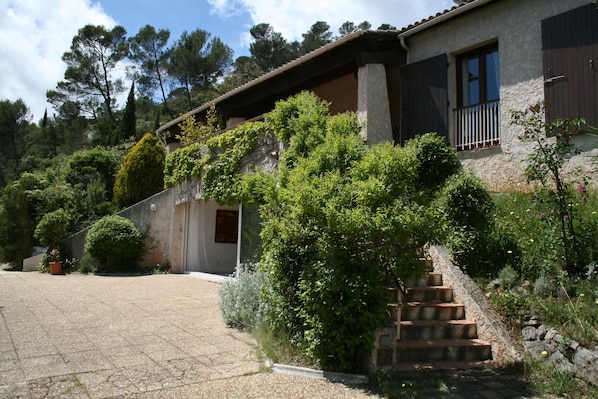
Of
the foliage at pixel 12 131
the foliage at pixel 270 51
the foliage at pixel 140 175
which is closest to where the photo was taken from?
the foliage at pixel 140 175

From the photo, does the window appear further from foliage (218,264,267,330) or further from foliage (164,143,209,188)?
foliage (164,143,209,188)

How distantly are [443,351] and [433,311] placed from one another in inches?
25.3

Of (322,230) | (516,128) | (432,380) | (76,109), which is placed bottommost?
(432,380)

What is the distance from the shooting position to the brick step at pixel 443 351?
5145 millimetres

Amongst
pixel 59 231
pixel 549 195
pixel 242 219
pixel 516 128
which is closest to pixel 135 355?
pixel 549 195

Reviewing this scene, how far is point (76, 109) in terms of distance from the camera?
4050cm

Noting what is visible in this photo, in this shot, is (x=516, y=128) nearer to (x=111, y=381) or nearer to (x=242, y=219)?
(x=242, y=219)

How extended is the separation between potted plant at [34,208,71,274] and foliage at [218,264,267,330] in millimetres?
8956

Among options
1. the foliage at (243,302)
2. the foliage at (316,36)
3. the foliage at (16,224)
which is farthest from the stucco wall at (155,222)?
the foliage at (316,36)

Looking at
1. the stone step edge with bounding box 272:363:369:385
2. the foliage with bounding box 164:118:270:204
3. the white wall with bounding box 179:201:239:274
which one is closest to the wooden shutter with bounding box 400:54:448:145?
the foliage with bounding box 164:118:270:204

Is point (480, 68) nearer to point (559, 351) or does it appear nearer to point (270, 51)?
point (559, 351)

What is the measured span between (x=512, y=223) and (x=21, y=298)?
8.63m

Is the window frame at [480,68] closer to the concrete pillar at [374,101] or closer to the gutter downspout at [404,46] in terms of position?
the gutter downspout at [404,46]

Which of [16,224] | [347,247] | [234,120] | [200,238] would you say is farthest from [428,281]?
[16,224]
